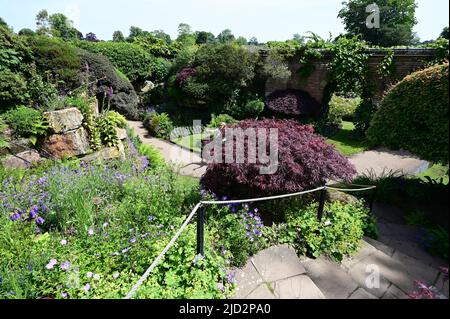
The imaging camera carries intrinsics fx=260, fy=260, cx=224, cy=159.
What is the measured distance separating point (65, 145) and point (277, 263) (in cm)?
496

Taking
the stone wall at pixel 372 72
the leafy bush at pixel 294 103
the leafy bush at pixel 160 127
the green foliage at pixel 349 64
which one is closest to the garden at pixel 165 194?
the stone wall at pixel 372 72

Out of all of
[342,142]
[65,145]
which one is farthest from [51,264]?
[342,142]

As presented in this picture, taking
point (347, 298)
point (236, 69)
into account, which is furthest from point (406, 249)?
point (236, 69)

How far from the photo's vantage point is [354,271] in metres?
1.26

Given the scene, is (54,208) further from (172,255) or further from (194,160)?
(194,160)

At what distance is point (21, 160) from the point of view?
16.0 ft

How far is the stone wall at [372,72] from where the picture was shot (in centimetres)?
807

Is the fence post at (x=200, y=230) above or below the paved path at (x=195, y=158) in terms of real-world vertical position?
above

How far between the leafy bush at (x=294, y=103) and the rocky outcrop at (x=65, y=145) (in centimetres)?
706

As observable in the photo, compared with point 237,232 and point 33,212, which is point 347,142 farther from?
point 33,212

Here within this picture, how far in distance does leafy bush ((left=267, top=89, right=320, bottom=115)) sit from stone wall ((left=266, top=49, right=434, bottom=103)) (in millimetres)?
486

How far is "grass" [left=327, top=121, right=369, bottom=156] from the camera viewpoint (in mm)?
A: 7773

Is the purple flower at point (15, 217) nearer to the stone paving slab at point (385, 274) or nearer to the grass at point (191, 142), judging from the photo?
the stone paving slab at point (385, 274)
